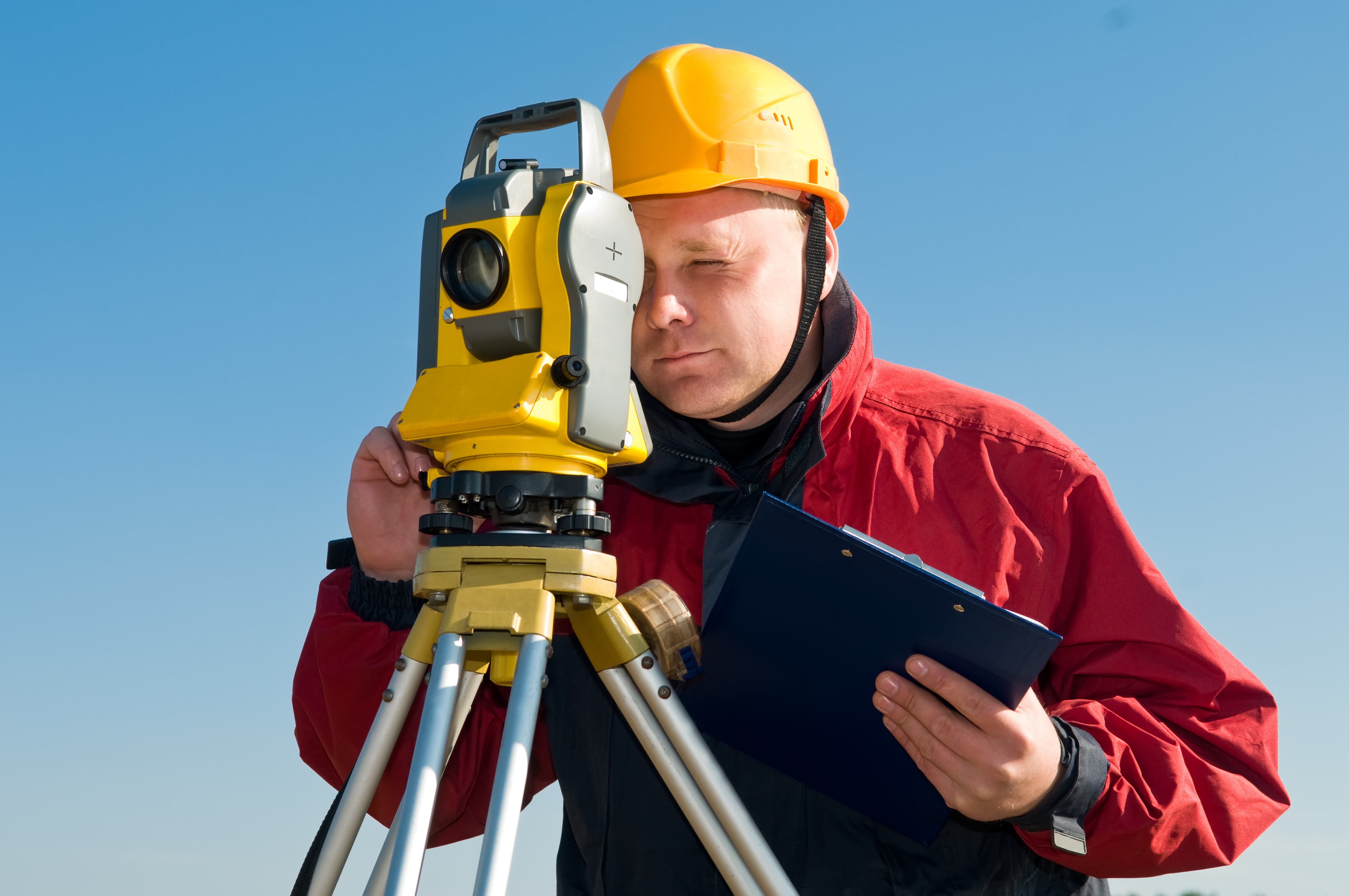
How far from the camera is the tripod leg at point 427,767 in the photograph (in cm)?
180

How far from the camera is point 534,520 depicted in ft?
6.89

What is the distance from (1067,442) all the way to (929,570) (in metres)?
1.02

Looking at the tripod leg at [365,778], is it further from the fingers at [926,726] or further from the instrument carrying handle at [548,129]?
the instrument carrying handle at [548,129]

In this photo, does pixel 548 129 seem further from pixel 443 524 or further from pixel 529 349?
A: pixel 443 524

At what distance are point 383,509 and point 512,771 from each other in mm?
896

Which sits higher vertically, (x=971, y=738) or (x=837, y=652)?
(x=837, y=652)

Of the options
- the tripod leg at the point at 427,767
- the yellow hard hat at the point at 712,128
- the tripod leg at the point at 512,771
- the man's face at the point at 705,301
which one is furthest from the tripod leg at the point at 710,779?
the yellow hard hat at the point at 712,128

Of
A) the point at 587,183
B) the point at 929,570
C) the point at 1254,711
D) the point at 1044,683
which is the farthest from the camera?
the point at 1044,683

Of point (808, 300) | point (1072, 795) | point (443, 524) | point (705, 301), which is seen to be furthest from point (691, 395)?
point (1072, 795)

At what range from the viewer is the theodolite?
6.59 ft

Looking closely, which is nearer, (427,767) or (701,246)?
(427,767)

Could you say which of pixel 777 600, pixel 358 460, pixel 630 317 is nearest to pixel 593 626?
pixel 777 600

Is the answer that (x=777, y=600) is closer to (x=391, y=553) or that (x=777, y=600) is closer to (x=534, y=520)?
(x=534, y=520)

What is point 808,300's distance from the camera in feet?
9.66
